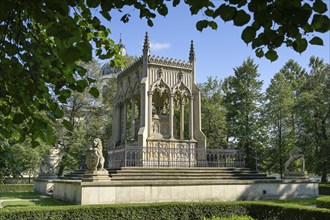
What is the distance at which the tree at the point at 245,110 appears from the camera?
1544 inches

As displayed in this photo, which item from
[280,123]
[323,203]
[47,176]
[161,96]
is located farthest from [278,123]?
[323,203]

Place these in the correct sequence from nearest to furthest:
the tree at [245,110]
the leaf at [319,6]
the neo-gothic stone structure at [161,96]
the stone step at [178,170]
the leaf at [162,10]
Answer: the leaf at [319,6], the leaf at [162,10], the stone step at [178,170], the neo-gothic stone structure at [161,96], the tree at [245,110]

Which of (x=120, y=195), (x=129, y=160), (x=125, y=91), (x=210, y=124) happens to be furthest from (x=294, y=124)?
(x=120, y=195)

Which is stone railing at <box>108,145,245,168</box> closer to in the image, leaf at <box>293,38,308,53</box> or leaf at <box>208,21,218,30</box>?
leaf at <box>208,21,218,30</box>

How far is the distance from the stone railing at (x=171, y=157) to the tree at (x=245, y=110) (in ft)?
48.5

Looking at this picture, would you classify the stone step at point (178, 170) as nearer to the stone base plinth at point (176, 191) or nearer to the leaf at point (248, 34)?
the stone base plinth at point (176, 191)

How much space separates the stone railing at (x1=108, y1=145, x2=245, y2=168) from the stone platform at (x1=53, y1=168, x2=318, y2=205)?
116 centimetres

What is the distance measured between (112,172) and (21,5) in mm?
15942

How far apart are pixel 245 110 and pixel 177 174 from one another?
71.7 feet

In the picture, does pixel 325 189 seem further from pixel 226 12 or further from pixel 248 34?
pixel 226 12

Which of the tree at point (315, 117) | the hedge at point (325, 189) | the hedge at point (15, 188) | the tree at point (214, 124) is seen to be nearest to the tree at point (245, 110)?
the tree at point (214, 124)

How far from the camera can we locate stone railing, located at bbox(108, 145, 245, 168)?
68.9 feet

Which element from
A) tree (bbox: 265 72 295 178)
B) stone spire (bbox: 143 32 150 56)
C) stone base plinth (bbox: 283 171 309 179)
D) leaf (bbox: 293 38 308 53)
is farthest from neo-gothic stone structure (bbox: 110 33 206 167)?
leaf (bbox: 293 38 308 53)

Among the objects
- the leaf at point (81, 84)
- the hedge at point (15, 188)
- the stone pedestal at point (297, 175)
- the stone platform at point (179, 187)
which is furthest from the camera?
the hedge at point (15, 188)
